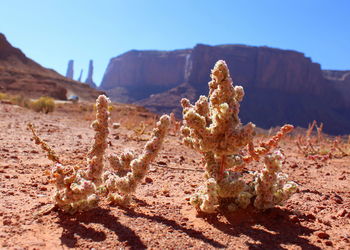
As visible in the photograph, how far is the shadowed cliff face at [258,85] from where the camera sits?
68750 mm

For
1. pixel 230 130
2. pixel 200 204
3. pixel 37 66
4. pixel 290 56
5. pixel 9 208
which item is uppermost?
pixel 290 56

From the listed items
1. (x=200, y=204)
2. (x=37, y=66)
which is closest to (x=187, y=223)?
(x=200, y=204)

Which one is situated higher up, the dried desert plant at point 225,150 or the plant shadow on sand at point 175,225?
the dried desert plant at point 225,150

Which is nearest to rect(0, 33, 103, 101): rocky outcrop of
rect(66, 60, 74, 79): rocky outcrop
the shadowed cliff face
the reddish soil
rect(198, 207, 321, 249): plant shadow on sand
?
the shadowed cliff face

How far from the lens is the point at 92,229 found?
74.6 inches

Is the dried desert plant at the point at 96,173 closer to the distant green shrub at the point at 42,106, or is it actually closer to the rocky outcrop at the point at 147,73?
the distant green shrub at the point at 42,106

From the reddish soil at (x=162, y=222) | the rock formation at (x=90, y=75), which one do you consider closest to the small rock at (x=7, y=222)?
the reddish soil at (x=162, y=222)

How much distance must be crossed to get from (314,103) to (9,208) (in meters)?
81.5

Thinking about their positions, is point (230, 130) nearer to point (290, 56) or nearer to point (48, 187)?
point (48, 187)

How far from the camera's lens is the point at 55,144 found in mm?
5117

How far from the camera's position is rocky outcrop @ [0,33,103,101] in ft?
96.5

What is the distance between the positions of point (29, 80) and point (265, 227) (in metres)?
33.3

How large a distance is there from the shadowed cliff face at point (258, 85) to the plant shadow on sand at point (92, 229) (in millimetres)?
57431

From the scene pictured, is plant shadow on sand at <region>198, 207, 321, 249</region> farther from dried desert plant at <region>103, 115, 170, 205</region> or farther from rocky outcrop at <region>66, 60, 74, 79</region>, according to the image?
rocky outcrop at <region>66, 60, 74, 79</region>
